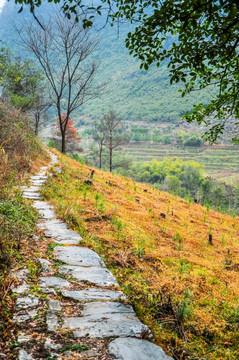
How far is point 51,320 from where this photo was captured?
1.62 meters

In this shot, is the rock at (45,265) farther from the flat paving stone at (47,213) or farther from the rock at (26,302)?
the flat paving stone at (47,213)

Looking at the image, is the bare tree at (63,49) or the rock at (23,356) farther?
the bare tree at (63,49)

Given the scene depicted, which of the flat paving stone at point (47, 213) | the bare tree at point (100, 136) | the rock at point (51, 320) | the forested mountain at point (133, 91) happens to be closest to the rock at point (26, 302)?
the rock at point (51, 320)

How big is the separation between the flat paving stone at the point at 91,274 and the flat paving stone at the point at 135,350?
2.68 ft

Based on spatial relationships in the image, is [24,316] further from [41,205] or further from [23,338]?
[41,205]

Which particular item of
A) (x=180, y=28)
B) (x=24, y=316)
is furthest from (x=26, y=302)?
(x=180, y=28)

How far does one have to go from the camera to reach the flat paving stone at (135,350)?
139 cm

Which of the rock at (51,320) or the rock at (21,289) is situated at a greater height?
the rock at (21,289)

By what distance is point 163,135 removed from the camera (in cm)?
12862

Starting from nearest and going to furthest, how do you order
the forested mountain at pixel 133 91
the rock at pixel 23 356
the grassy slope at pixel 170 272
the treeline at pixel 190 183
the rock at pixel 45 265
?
the rock at pixel 23 356 < the grassy slope at pixel 170 272 < the rock at pixel 45 265 < the treeline at pixel 190 183 < the forested mountain at pixel 133 91

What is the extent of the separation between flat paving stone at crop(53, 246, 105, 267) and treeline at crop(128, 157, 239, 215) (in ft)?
150

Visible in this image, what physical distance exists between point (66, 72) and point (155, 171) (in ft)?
213

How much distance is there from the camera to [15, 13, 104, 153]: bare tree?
44.4ft

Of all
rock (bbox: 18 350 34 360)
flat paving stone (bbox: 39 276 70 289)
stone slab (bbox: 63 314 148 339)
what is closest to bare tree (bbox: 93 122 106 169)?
flat paving stone (bbox: 39 276 70 289)
